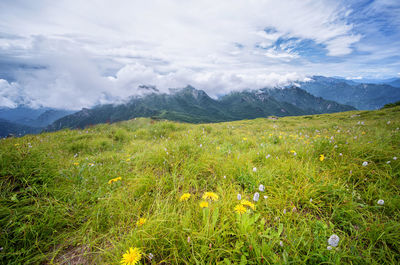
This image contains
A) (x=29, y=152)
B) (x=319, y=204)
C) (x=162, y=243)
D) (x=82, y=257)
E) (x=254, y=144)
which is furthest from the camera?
(x=254, y=144)

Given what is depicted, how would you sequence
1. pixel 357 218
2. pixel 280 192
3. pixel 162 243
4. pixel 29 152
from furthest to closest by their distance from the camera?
pixel 29 152 < pixel 280 192 < pixel 357 218 < pixel 162 243

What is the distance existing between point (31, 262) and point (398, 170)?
608 centimetres

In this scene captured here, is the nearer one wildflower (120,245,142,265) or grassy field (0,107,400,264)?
wildflower (120,245,142,265)

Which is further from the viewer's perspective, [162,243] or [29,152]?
[29,152]

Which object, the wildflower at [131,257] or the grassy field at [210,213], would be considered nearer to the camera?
the wildflower at [131,257]

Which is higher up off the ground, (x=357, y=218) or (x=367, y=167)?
(x=367, y=167)

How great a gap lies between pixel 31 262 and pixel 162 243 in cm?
168

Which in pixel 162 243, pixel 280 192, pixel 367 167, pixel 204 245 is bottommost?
pixel 162 243

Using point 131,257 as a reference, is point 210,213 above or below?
above

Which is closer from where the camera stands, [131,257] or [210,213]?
[131,257]

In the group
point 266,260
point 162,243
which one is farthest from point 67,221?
point 266,260

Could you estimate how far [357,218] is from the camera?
216 cm

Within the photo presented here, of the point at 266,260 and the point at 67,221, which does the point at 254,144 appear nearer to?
the point at 266,260

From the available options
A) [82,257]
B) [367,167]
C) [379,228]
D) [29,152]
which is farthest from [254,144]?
[29,152]
